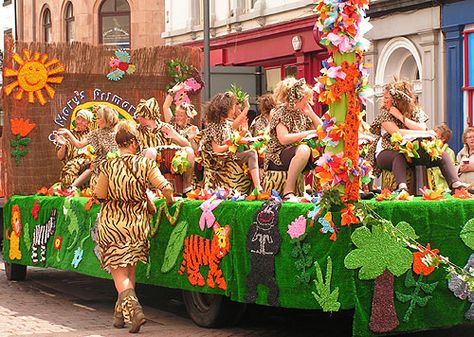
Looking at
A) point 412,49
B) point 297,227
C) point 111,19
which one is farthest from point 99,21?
point 297,227

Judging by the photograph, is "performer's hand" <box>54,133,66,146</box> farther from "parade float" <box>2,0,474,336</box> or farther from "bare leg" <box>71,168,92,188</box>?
"parade float" <box>2,0,474,336</box>

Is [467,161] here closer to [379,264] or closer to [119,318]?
[119,318]

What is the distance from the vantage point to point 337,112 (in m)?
10.2

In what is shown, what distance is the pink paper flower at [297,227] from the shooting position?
10265 millimetres

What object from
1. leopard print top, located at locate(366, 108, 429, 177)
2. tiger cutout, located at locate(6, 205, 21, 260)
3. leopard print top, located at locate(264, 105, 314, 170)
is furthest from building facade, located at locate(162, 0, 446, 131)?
leopard print top, located at locate(264, 105, 314, 170)

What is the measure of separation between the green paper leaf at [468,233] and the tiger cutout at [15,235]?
6.63m

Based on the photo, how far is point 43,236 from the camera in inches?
585

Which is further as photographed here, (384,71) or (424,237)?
(384,71)

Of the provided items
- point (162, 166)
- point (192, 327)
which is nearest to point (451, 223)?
point (192, 327)

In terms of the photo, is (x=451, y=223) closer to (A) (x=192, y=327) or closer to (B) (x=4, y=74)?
(A) (x=192, y=327)

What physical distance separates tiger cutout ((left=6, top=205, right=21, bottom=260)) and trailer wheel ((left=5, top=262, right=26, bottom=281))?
44 centimetres

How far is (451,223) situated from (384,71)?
16.0 m

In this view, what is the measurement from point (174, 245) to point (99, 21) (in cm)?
2988

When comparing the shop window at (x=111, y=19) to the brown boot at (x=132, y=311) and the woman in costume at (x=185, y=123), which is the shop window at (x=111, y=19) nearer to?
the woman in costume at (x=185, y=123)
